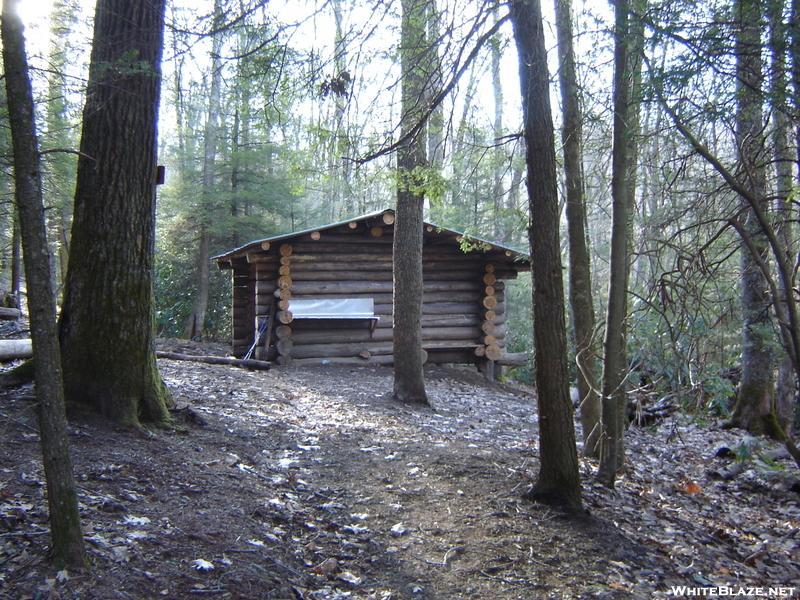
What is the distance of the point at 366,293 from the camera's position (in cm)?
1501

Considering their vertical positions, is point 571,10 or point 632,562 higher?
point 571,10

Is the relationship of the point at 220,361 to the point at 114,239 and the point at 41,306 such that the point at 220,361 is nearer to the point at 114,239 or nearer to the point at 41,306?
the point at 114,239

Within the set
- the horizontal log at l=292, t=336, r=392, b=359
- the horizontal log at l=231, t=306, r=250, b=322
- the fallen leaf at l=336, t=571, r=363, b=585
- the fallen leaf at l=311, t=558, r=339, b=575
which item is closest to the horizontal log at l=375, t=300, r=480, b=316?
the horizontal log at l=292, t=336, r=392, b=359

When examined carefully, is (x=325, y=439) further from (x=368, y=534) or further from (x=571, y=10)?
(x=571, y=10)

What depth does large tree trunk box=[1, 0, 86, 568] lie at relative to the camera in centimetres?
268

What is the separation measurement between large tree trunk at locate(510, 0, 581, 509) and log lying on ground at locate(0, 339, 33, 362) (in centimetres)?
684

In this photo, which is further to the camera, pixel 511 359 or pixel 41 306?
pixel 511 359

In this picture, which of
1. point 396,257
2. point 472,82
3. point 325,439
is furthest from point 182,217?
point 472,82

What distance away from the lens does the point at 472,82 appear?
5.60m

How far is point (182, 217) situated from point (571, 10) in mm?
19766

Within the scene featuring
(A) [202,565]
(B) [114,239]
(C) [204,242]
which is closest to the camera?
(A) [202,565]

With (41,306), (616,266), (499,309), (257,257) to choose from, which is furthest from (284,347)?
(41,306)

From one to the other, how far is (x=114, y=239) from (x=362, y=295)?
9928 millimetres

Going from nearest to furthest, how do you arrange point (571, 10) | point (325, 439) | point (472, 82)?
point (472, 82) < point (571, 10) < point (325, 439)
